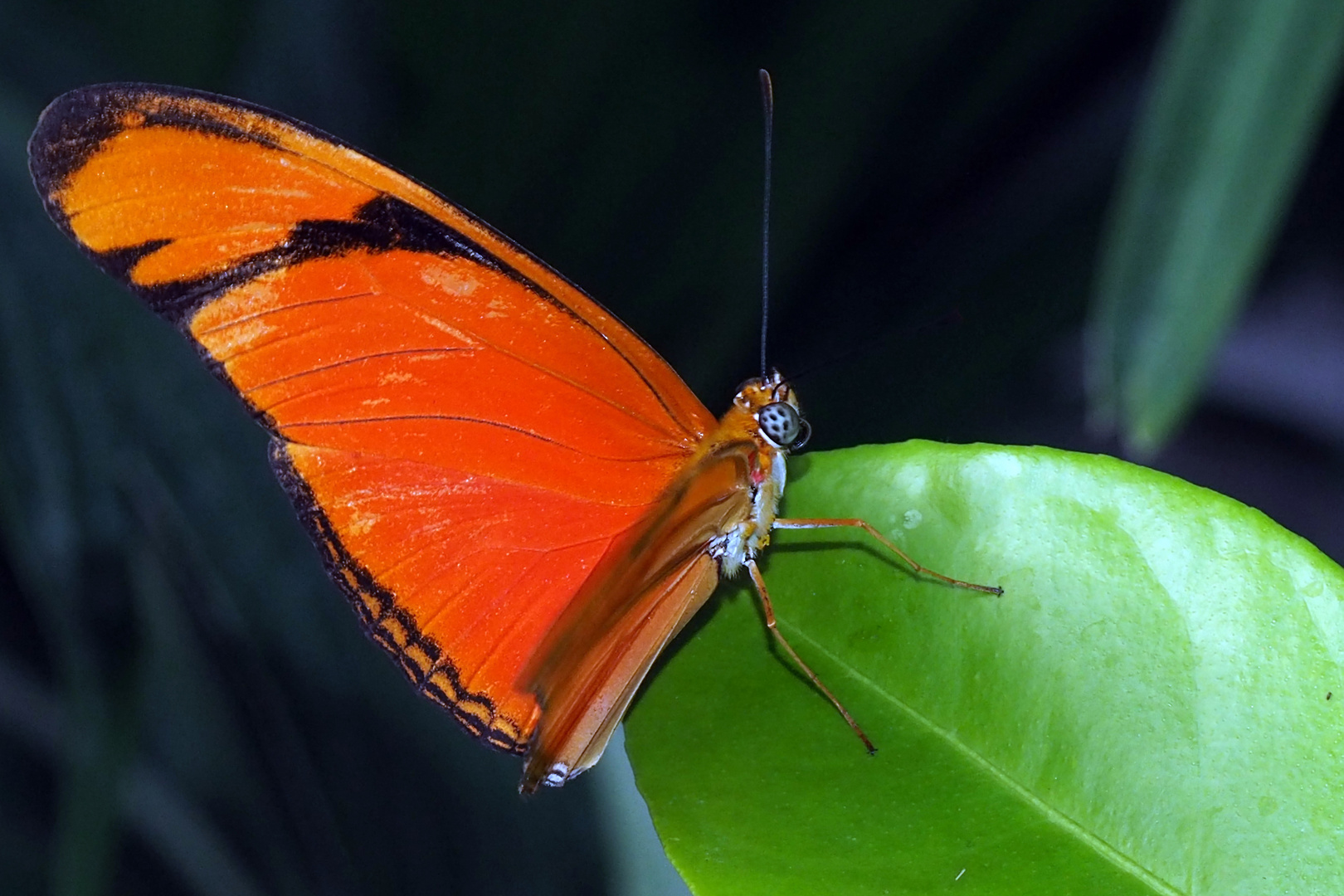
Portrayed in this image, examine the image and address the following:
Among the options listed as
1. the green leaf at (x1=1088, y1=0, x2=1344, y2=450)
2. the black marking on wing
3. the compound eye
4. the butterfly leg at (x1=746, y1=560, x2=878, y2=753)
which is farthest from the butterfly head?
the green leaf at (x1=1088, y1=0, x2=1344, y2=450)

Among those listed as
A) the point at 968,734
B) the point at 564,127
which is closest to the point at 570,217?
the point at 564,127

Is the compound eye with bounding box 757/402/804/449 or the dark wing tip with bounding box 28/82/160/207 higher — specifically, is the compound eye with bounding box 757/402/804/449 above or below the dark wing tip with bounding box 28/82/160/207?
below

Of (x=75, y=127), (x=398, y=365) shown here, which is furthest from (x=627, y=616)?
(x=75, y=127)

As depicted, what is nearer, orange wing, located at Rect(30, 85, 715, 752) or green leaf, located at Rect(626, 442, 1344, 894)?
green leaf, located at Rect(626, 442, 1344, 894)

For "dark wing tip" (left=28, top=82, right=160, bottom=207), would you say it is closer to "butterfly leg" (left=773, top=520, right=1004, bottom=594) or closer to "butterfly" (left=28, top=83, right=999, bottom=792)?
"butterfly" (left=28, top=83, right=999, bottom=792)

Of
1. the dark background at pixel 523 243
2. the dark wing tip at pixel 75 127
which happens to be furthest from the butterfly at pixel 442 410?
the dark background at pixel 523 243

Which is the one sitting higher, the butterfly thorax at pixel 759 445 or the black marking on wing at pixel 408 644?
the butterfly thorax at pixel 759 445

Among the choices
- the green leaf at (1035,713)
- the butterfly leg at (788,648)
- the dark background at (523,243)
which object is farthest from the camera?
the dark background at (523,243)

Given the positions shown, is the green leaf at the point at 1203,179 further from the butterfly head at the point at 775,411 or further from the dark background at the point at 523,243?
the butterfly head at the point at 775,411
